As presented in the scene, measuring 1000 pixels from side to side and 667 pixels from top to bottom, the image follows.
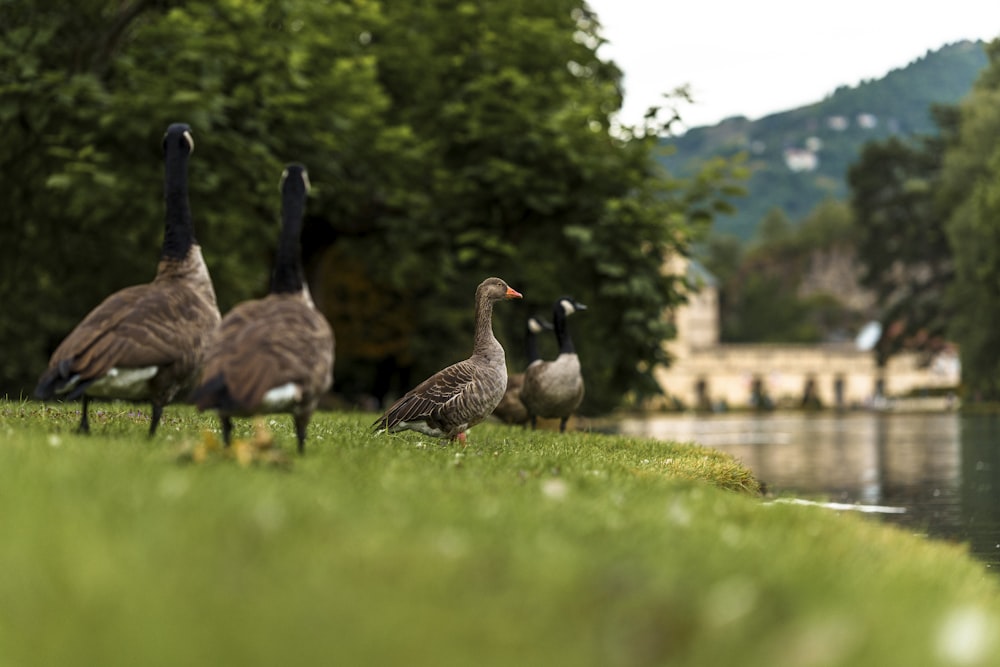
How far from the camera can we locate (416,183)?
3541 cm

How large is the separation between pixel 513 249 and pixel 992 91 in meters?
57.6

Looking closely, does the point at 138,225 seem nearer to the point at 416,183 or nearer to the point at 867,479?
the point at 416,183

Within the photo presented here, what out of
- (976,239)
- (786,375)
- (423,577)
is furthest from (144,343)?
(786,375)

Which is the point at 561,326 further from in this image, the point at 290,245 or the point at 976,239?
the point at 976,239

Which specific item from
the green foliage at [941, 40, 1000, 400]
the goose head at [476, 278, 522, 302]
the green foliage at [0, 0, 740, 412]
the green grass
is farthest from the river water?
the green foliage at [941, 40, 1000, 400]

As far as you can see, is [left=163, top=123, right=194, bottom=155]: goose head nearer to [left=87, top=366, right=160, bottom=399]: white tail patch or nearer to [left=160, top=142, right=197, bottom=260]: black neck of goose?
[left=160, top=142, right=197, bottom=260]: black neck of goose

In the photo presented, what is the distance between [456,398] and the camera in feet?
46.1

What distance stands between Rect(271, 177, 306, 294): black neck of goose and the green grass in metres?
1.88

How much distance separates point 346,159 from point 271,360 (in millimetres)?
24464

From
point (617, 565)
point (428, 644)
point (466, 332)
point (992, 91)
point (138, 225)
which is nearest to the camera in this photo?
point (428, 644)

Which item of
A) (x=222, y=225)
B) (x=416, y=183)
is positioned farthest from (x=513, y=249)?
(x=222, y=225)

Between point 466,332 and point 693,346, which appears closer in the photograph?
point 466,332

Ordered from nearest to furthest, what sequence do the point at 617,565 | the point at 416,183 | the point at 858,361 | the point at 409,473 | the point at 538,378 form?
the point at 617,565 → the point at 409,473 → the point at 538,378 → the point at 416,183 → the point at 858,361

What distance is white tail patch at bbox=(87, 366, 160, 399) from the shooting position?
10.6 meters
